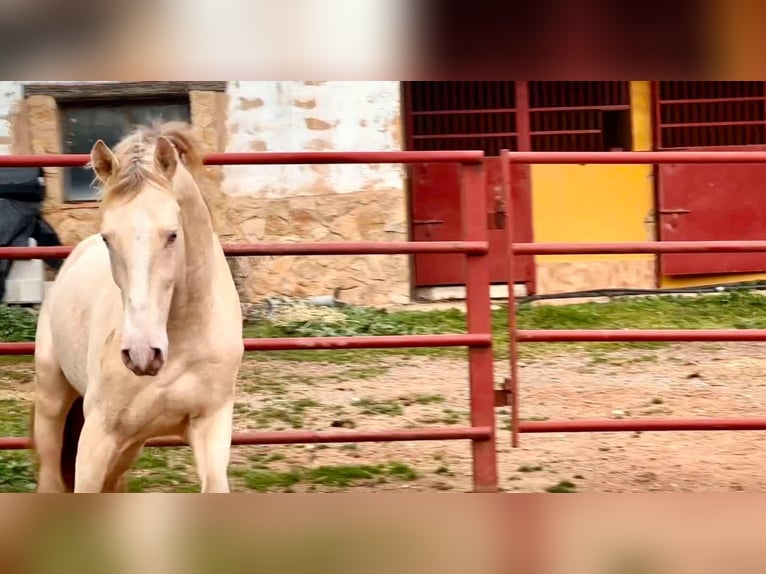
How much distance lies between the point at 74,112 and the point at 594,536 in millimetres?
5902

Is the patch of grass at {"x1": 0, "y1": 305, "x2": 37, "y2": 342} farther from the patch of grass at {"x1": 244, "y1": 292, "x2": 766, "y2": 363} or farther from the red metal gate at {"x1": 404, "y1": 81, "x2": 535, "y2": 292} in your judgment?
the red metal gate at {"x1": 404, "y1": 81, "x2": 535, "y2": 292}

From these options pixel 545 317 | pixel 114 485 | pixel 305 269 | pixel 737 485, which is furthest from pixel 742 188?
pixel 114 485

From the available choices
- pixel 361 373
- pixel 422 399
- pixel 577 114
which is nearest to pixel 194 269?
pixel 422 399

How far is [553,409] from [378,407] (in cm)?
84

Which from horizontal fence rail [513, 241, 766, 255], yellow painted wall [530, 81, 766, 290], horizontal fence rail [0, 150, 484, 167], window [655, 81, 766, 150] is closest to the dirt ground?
horizontal fence rail [513, 241, 766, 255]

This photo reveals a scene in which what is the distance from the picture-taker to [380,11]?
1700 mm

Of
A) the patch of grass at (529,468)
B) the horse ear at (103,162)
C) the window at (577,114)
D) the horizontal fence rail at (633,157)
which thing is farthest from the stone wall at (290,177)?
the horse ear at (103,162)

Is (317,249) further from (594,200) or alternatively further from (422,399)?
(594,200)

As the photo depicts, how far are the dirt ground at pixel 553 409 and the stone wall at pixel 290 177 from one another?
1.41 m

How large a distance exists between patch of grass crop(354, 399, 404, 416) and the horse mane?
214 centimetres

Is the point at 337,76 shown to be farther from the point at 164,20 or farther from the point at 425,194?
the point at 425,194

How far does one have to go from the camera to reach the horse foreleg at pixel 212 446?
2.49 metres

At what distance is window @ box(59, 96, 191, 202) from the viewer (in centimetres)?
695

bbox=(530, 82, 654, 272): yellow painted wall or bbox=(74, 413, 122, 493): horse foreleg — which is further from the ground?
bbox=(530, 82, 654, 272): yellow painted wall
